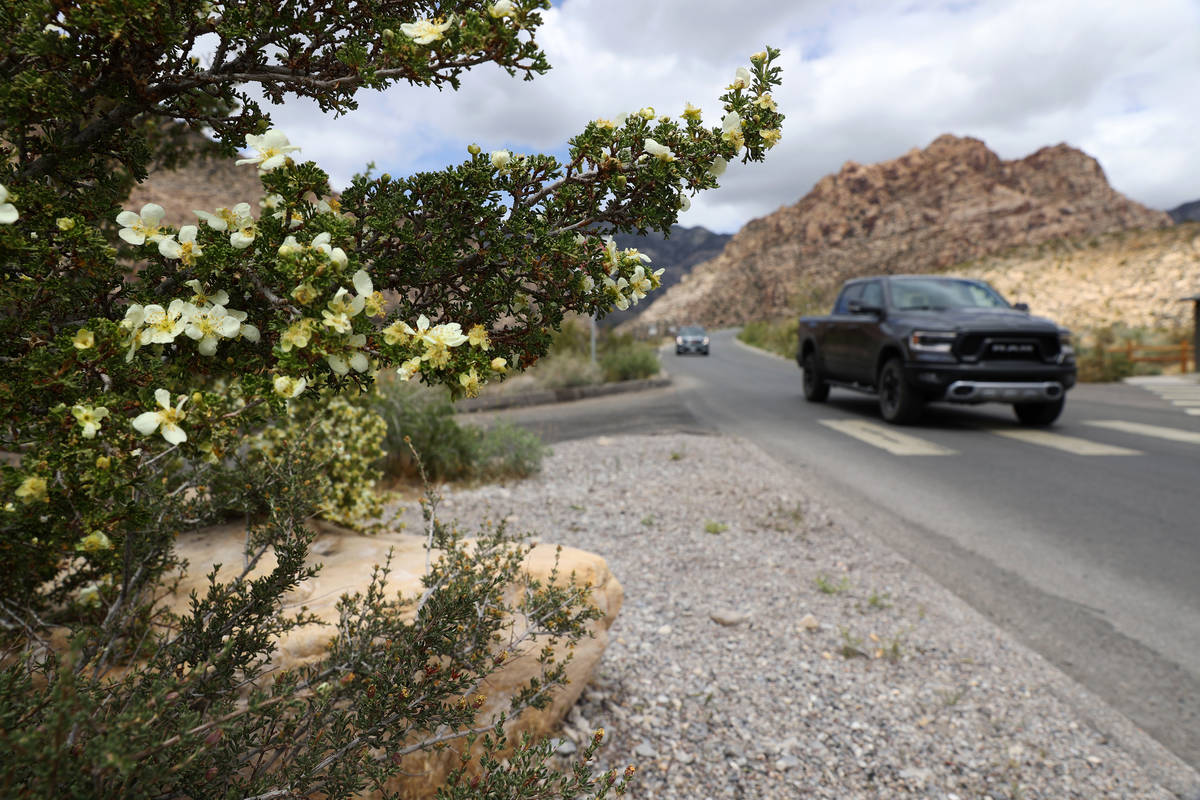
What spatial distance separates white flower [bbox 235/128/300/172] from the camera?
123cm

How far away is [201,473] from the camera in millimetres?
2252

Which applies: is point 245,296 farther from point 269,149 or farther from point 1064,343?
point 1064,343

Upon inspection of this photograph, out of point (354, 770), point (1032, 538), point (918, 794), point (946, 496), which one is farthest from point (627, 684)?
point (946, 496)

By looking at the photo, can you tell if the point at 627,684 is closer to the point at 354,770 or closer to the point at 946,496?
the point at 354,770

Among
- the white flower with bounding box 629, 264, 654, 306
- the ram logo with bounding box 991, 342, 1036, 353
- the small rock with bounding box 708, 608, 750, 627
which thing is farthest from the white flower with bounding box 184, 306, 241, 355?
the ram logo with bounding box 991, 342, 1036, 353

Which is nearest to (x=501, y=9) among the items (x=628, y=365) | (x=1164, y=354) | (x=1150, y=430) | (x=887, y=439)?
(x=887, y=439)

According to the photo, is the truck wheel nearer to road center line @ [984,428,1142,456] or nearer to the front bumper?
the front bumper

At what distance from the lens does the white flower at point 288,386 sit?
1.07 metres

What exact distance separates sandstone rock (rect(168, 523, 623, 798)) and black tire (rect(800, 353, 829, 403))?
922 centimetres

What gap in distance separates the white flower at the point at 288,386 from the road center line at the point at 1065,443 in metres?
8.06

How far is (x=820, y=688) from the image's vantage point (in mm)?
2725

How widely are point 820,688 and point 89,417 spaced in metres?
2.60

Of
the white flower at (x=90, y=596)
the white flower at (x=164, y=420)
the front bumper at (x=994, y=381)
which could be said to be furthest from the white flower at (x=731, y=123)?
the front bumper at (x=994, y=381)

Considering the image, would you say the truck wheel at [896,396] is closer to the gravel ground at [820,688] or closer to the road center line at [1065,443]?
the road center line at [1065,443]
